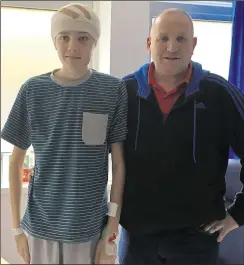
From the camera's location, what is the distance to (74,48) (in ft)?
3.47

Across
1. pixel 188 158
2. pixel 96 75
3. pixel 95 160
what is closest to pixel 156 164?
pixel 188 158

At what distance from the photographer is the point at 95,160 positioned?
3.55 ft

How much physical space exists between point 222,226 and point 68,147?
52 cm

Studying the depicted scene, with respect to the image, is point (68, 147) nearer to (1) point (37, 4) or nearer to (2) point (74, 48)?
(2) point (74, 48)

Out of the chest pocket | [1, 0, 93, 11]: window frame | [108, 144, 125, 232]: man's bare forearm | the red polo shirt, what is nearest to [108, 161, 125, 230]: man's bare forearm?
[108, 144, 125, 232]: man's bare forearm

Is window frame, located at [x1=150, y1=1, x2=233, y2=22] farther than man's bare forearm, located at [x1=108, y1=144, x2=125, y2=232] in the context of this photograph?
Yes

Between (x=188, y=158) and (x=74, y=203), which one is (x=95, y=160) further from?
(x=188, y=158)

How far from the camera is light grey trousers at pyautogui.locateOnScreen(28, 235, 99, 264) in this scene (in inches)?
42.5

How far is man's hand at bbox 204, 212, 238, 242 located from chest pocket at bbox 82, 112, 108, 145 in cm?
42

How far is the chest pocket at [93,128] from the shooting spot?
107cm

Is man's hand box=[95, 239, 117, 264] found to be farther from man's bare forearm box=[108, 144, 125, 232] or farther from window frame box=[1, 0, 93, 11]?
window frame box=[1, 0, 93, 11]

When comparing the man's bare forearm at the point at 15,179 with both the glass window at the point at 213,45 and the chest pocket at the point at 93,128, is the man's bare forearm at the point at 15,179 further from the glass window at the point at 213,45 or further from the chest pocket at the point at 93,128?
the glass window at the point at 213,45

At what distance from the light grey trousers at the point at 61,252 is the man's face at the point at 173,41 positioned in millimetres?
511

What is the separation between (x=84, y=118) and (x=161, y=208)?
348 millimetres
